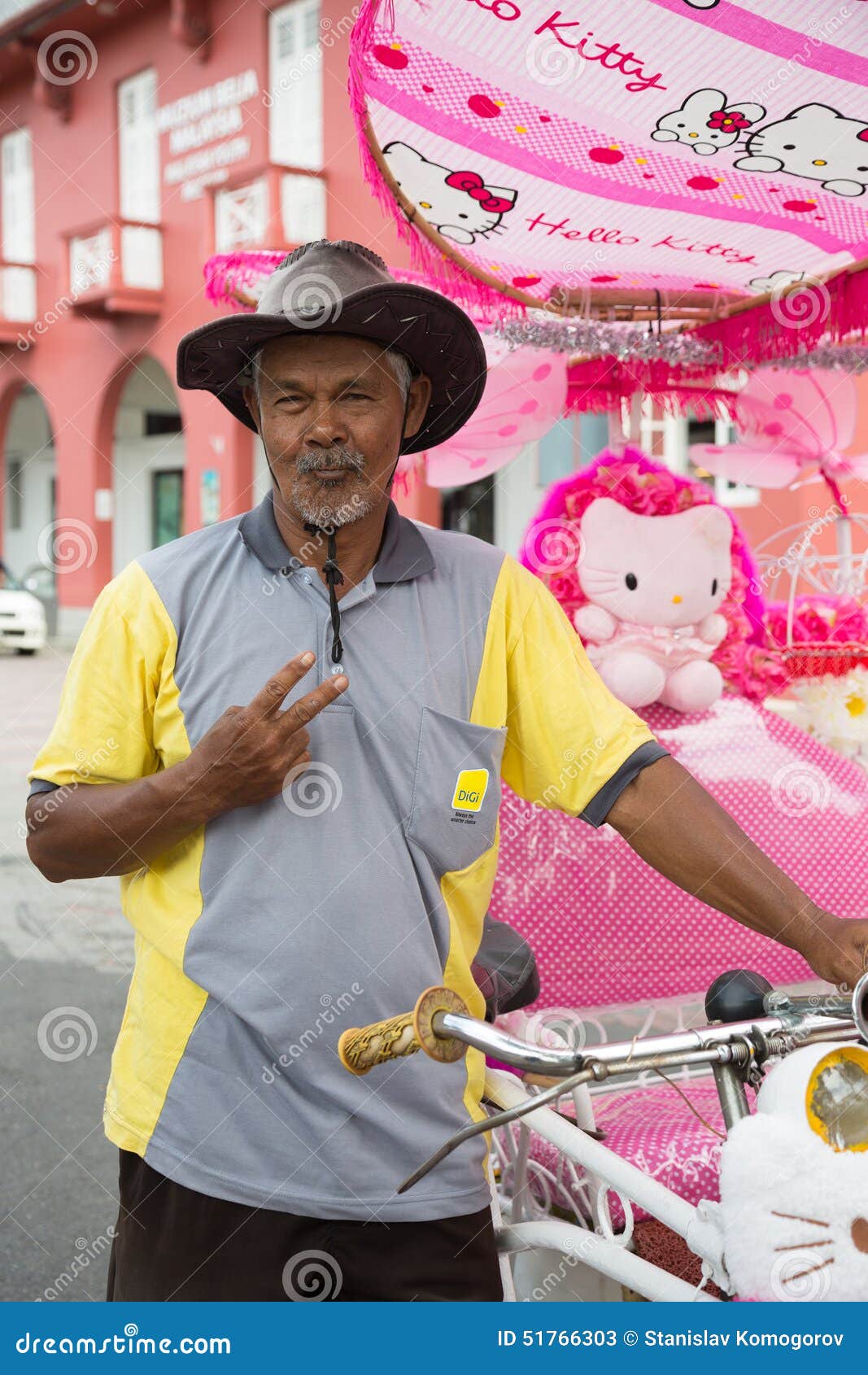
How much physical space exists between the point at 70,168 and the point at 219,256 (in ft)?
53.2

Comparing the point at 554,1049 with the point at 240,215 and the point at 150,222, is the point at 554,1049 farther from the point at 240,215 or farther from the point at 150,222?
the point at 150,222

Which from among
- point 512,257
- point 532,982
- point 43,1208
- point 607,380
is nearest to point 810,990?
point 532,982

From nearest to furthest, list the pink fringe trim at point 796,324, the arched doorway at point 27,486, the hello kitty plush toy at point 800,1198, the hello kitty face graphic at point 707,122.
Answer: the hello kitty plush toy at point 800,1198 → the hello kitty face graphic at point 707,122 → the pink fringe trim at point 796,324 → the arched doorway at point 27,486

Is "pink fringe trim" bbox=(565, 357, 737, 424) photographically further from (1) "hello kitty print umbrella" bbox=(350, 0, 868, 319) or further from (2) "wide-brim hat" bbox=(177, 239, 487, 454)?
(2) "wide-brim hat" bbox=(177, 239, 487, 454)

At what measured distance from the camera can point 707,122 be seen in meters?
2.13

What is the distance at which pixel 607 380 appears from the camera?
314 cm

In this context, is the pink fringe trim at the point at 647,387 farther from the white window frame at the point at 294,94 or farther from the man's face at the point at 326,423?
the white window frame at the point at 294,94

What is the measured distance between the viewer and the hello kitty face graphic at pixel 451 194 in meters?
2.33

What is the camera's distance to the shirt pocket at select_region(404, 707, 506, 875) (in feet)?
5.41

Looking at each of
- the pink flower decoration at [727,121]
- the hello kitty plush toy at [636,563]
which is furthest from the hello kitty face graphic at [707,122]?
the hello kitty plush toy at [636,563]

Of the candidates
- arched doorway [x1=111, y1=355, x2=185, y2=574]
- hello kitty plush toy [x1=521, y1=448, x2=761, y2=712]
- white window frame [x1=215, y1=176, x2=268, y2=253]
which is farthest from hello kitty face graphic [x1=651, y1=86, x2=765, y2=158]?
arched doorway [x1=111, y1=355, x2=185, y2=574]

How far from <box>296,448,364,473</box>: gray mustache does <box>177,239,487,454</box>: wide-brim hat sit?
157mm

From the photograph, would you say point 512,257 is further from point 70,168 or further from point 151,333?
point 70,168

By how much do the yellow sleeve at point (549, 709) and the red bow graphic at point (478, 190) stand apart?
0.90 m
